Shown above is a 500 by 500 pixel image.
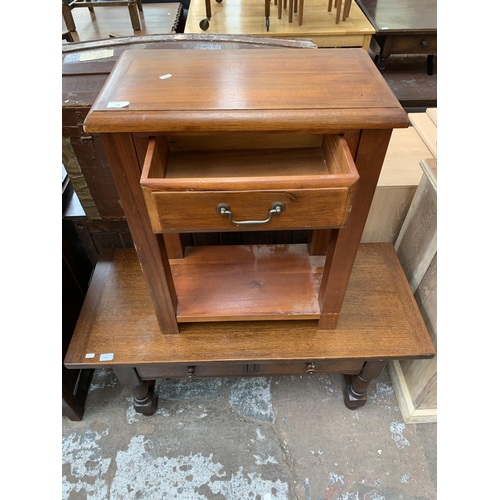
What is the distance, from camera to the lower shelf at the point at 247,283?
3.30 ft

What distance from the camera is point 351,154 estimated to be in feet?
2.33

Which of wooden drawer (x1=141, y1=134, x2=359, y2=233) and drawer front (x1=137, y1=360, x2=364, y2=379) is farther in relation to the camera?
drawer front (x1=137, y1=360, x2=364, y2=379)

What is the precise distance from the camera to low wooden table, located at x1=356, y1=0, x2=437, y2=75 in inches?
83.1

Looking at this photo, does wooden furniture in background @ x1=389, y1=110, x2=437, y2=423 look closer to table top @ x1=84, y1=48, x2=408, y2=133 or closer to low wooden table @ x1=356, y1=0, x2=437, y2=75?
table top @ x1=84, y1=48, x2=408, y2=133

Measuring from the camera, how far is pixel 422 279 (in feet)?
3.84

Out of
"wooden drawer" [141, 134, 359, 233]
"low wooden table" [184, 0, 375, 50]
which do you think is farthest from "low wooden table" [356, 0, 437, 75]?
"wooden drawer" [141, 134, 359, 233]

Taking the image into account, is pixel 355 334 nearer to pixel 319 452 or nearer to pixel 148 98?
pixel 319 452

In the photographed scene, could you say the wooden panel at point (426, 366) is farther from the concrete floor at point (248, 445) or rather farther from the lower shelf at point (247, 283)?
the lower shelf at point (247, 283)

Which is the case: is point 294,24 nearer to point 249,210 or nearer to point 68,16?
point 68,16

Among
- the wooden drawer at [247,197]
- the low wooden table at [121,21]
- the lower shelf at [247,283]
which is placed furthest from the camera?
the low wooden table at [121,21]

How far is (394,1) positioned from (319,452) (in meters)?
2.69

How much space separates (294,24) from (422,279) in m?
1.69

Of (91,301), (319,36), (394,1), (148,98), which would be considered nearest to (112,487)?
(91,301)

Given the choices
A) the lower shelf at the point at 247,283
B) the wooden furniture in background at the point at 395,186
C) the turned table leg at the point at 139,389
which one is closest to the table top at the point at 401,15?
the wooden furniture in background at the point at 395,186
